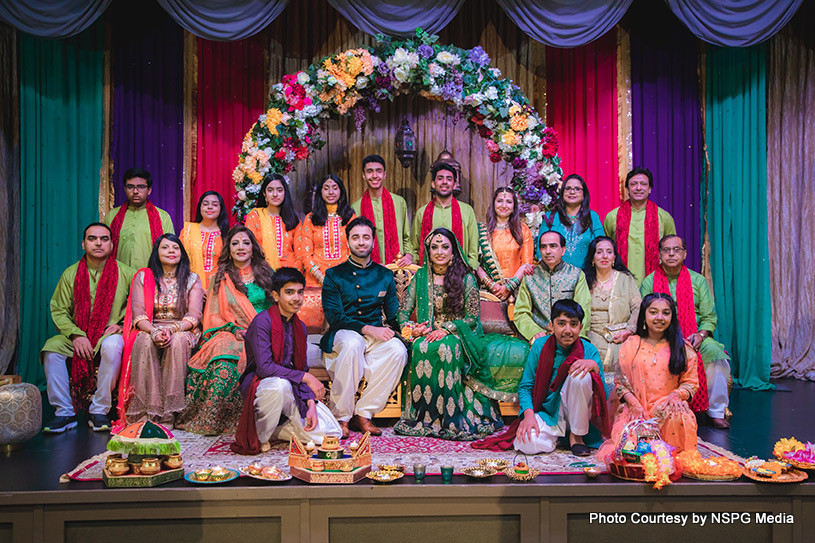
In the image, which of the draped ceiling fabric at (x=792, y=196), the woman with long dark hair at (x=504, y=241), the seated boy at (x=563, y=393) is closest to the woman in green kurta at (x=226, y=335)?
the woman with long dark hair at (x=504, y=241)

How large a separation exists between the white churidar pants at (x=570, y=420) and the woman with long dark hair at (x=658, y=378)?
0.56ft

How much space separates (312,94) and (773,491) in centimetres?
447

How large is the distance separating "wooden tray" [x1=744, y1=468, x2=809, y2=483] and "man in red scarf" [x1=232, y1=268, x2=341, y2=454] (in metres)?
2.19

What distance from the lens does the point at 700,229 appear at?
23.0 ft

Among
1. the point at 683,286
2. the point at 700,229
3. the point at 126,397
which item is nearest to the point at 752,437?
the point at 683,286

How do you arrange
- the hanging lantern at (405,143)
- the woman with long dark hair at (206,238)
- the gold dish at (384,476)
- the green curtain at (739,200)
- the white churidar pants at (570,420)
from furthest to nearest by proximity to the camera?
1. the hanging lantern at (405,143)
2. the green curtain at (739,200)
3. the woman with long dark hair at (206,238)
4. the white churidar pants at (570,420)
5. the gold dish at (384,476)

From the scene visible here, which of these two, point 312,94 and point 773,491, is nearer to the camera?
point 773,491

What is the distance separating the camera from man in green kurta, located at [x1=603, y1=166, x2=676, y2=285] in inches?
243

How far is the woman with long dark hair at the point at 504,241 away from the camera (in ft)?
19.2

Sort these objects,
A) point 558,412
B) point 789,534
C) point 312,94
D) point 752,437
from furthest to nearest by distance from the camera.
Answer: point 312,94
point 752,437
point 558,412
point 789,534

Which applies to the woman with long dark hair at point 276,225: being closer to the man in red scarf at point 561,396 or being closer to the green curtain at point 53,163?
the green curtain at point 53,163

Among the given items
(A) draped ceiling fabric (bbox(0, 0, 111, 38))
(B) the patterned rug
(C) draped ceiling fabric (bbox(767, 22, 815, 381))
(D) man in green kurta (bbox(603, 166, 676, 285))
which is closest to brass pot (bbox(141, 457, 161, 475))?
(B) the patterned rug

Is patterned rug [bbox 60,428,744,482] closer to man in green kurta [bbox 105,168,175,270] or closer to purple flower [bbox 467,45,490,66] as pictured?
man in green kurta [bbox 105,168,175,270]

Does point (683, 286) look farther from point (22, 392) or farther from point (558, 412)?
point (22, 392)
